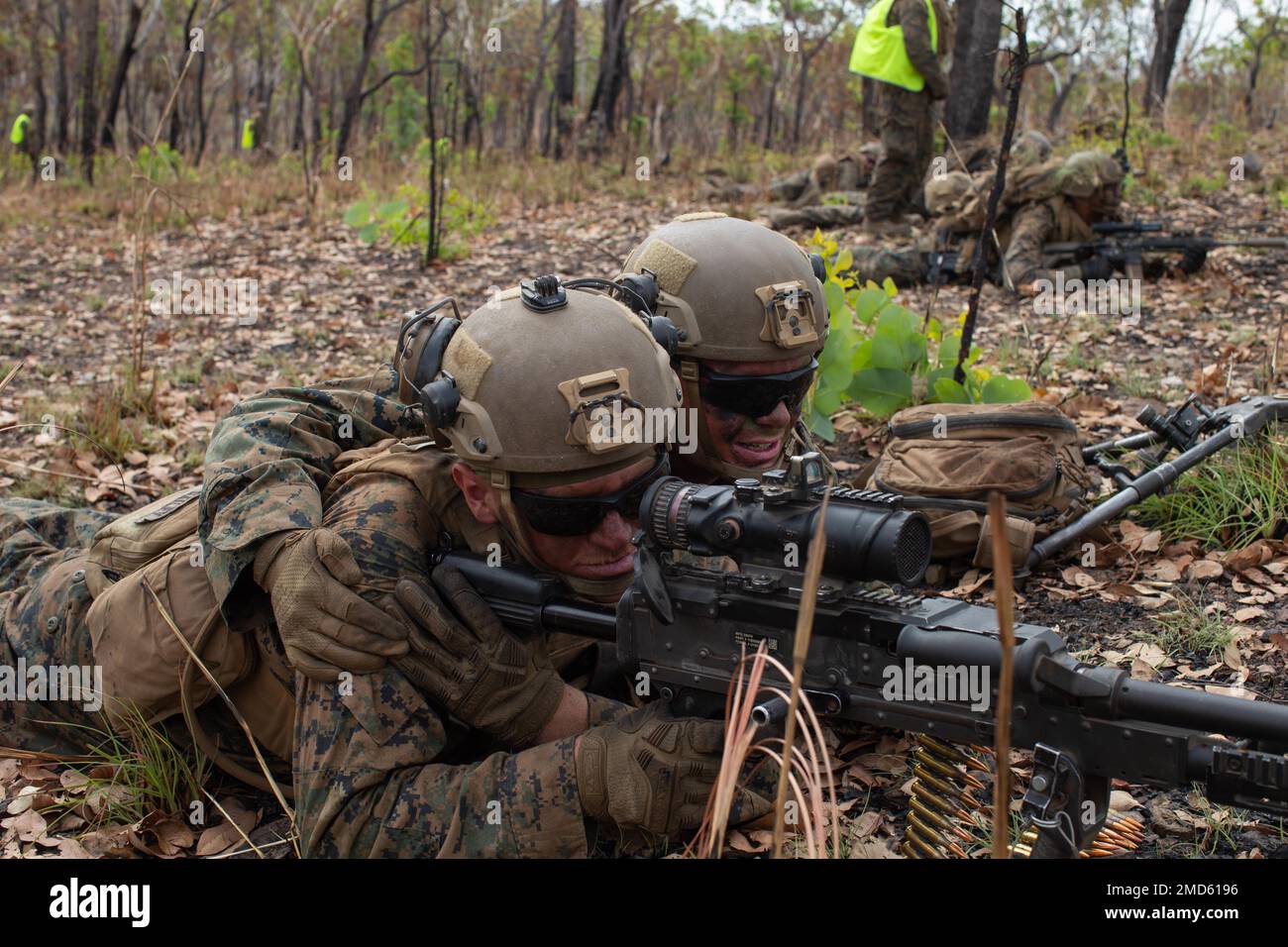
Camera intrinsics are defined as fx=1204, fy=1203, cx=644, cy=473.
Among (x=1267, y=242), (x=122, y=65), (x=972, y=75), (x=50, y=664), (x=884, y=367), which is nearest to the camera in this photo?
(x=50, y=664)

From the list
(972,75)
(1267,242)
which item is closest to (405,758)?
(1267,242)

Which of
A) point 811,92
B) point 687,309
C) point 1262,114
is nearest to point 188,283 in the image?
point 687,309

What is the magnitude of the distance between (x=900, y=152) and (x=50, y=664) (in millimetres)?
10381

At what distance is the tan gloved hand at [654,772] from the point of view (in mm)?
2666

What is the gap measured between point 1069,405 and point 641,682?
4.55m

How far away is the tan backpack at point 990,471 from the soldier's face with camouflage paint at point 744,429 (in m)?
1.22

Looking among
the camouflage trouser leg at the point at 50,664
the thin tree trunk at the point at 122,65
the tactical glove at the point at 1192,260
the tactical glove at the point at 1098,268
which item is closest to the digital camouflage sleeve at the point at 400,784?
the camouflage trouser leg at the point at 50,664

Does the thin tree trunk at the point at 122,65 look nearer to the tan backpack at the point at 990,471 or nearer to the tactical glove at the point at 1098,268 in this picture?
the tactical glove at the point at 1098,268

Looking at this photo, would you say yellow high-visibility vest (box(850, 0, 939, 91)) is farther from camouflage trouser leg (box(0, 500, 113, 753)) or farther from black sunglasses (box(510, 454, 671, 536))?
black sunglasses (box(510, 454, 671, 536))

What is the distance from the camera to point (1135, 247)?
31.6ft

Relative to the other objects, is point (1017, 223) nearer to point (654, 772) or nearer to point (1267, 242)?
point (1267, 242)

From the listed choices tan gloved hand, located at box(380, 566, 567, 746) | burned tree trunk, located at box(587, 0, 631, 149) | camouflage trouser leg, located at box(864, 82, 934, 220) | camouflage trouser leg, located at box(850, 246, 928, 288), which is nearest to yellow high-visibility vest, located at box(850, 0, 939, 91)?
camouflage trouser leg, located at box(864, 82, 934, 220)

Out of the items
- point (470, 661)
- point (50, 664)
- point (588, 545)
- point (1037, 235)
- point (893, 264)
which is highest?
point (1037, 235)

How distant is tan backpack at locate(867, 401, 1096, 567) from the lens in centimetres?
483
